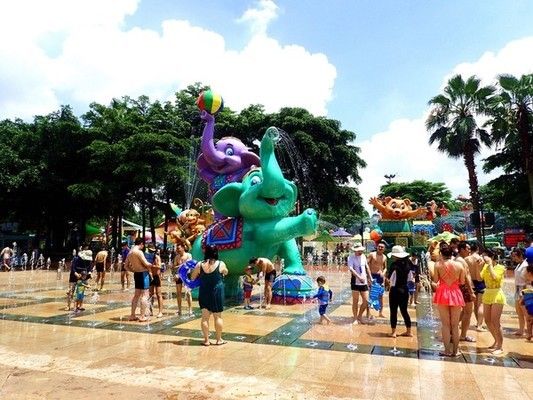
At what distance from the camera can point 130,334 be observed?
7.38m

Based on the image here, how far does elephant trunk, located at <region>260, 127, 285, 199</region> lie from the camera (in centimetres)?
1002

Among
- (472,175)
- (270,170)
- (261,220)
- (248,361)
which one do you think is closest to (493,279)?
(248,361)

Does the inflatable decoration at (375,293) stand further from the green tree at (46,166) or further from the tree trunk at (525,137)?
the green tree at (46,166)

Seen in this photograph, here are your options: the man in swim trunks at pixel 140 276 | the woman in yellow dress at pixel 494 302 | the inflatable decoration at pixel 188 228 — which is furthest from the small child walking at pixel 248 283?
the woman in yellow dress at pixel 494 302

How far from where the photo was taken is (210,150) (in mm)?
11719

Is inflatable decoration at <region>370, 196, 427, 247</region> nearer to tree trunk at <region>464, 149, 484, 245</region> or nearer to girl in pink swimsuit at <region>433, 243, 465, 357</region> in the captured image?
tree trunk at <region>464, 149, 484, 245</region>

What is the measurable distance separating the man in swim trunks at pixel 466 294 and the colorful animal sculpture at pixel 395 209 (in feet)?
34.6

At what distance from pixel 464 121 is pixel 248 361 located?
21467 millimetres

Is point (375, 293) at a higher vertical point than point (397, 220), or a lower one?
lower

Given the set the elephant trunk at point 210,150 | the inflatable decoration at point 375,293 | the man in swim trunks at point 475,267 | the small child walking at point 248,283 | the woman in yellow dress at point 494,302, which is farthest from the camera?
the elephant trunk at point 210,150

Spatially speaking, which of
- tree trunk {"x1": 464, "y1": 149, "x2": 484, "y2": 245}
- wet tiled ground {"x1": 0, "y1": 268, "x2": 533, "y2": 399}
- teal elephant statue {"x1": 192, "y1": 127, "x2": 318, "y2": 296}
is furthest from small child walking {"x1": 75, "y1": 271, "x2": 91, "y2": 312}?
tree trunk {"x1": 464, "y1": 149, "x2": 484, "y2": 245}

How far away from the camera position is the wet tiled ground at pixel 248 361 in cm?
467

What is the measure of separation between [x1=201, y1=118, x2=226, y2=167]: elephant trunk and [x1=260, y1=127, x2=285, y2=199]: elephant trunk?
6.57ft

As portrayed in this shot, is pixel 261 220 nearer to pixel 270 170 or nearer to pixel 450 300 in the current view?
pixel 270 170
